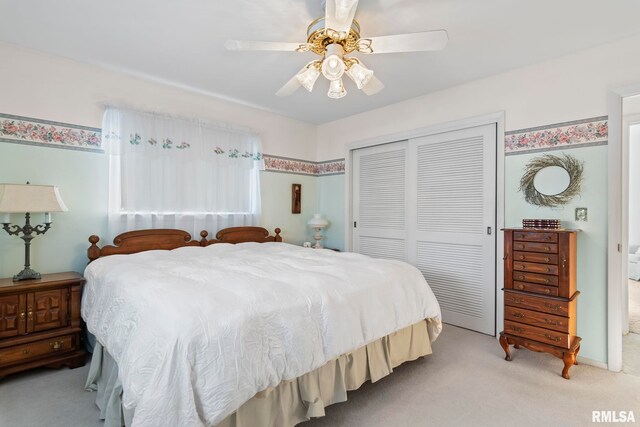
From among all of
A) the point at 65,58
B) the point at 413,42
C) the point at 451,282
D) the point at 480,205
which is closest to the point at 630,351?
the point at 451,282

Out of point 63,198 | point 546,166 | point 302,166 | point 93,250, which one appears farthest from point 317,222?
point 63,198

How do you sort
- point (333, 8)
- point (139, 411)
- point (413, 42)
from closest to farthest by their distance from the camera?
point (139, 411)
point (333, 8)
point (413, 42)

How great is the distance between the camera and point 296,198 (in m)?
4.64

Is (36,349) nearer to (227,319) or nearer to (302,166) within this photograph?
(227,319)

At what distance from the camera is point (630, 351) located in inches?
110

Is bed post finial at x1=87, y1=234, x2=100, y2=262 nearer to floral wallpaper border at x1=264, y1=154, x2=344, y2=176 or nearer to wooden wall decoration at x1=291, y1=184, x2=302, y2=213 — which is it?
floral wallpaper border at x1=264, y1=154, x2=344, y2=176

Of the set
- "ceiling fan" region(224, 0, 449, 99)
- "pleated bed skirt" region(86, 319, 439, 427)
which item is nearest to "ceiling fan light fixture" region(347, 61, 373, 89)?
"ceiling fan" region(224, 0, 449, 99)

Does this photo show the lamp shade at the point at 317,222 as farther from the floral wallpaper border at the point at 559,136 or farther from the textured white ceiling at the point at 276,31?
the floral wallpaper border at the point at 559,136

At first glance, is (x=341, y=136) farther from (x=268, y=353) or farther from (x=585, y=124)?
(x=268, y=353)

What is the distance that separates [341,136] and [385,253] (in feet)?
5.81

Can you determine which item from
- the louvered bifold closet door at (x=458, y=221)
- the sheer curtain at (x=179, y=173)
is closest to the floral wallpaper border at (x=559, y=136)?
the louvered bifold closet door at (x=458, y=221)

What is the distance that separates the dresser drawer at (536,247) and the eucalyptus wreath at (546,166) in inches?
19.2

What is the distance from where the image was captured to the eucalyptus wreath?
2.64 m

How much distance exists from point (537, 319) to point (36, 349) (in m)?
3.75
